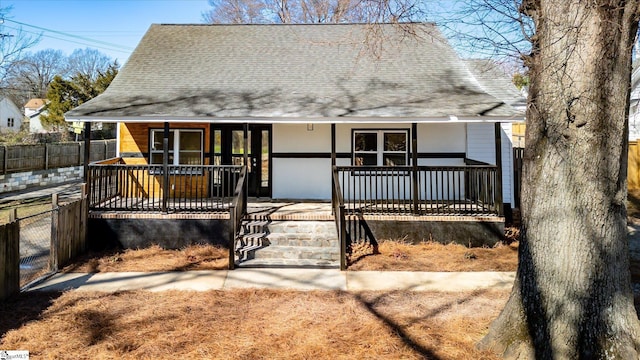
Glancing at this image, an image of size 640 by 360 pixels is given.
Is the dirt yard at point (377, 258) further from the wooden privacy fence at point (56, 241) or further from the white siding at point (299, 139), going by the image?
the white siding at point (299, 139)

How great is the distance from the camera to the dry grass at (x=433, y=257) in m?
6.64

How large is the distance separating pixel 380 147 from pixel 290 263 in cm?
439

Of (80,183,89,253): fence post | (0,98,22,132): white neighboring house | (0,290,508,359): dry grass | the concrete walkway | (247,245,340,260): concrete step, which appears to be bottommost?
(0,290,508,359): dry grass

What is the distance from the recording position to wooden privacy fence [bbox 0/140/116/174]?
49.3 ft

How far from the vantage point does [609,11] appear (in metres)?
3.30

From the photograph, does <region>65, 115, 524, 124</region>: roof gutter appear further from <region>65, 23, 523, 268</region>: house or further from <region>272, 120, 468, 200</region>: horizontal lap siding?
<region>272, 120, 468, 200</region>: horizontal lap siding

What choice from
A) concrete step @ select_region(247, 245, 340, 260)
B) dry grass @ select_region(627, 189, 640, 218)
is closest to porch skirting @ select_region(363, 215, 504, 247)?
concrete step @ select_region(247, 245, 340, 260)

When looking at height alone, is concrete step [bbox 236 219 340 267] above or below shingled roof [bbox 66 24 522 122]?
below

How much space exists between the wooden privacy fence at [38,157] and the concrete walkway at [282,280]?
40.0 ft

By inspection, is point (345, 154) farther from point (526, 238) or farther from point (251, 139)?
point (526, 238)

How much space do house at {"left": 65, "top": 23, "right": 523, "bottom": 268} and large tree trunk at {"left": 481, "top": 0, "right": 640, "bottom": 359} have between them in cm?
424

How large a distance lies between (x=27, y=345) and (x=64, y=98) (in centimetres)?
2790

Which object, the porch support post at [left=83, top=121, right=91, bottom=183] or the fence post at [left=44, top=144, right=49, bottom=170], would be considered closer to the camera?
the porch support post at [left=83, top=121, right=91, bottom=183]

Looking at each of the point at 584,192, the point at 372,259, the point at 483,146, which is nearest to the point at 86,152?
the point at 372,259
